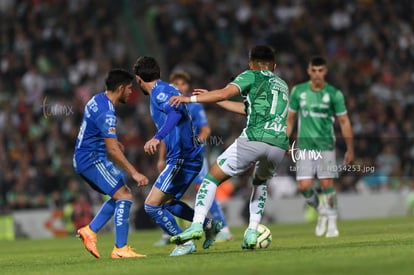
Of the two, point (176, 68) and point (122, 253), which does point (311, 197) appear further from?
point (176, 68)

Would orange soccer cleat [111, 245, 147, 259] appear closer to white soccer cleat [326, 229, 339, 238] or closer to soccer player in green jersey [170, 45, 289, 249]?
soccer player in green jersey [170, 45, 289, 249]

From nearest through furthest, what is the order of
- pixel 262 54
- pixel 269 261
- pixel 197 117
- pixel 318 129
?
pixel 269 261, pixel 262 54, pixel 197 117, pixel 318 129

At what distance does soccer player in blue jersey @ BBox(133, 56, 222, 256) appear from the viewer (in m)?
11.3

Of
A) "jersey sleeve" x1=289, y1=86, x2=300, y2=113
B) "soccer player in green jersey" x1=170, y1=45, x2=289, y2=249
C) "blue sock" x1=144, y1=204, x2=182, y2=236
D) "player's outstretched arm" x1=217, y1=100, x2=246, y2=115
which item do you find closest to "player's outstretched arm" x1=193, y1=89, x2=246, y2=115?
"player's outstretched arm" x1=217, y1=100, x2=246, y2=115

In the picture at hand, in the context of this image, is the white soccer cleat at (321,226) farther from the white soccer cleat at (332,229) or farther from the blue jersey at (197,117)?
the blue jersey at (197,117)

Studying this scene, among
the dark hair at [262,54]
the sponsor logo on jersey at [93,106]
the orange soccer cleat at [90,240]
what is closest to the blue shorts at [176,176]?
the orange soccer cleat at [90,240]

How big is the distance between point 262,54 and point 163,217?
2.14 m

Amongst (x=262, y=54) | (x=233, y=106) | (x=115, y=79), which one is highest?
(x=262, y=54)

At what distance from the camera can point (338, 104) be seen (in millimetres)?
15031

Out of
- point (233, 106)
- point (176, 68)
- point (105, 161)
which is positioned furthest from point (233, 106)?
point (176, 68)

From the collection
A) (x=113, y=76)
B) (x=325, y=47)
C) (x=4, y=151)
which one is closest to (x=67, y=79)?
(x=4, y=151)

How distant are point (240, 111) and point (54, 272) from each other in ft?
10.4

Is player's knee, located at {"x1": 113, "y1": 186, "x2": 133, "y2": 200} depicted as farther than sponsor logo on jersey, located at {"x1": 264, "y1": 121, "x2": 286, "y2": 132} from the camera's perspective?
Yes

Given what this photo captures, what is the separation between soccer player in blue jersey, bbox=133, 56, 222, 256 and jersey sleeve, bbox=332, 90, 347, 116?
3932mm
